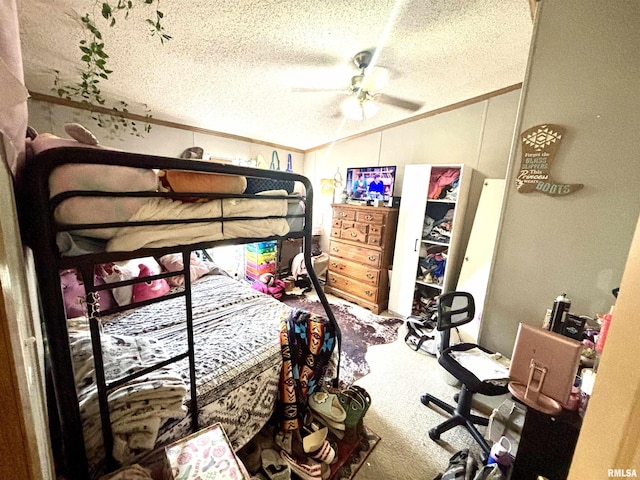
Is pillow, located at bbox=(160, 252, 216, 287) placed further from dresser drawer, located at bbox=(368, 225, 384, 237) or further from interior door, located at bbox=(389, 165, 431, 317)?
interior door, located at bbox=(389, 165, 431, 317)

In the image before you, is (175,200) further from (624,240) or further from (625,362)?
(624,240)

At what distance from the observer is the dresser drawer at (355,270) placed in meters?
3.44

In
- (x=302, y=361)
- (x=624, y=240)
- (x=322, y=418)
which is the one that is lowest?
(x=322, y=418)

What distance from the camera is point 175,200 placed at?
937mm

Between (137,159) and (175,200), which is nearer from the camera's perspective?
(137,159)

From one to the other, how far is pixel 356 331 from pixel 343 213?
1650mm

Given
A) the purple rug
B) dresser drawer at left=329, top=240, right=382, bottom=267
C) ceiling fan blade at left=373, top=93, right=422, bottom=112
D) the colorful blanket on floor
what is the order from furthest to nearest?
1. dresser drawer at left=329, top=240, right=382, bottom=267
2. ceiling fan blade at left=373, top=93, right=422, bottom=112
3. the purple rug
4. the colorful blanket on floor

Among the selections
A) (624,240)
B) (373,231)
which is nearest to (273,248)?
(373,231)

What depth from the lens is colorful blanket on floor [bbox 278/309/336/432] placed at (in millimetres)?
1450

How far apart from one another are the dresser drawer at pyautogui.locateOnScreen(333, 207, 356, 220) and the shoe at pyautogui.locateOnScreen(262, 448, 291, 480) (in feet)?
9.09

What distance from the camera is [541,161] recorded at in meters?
1.57

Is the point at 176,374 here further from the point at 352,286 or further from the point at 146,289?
the point at 352,286

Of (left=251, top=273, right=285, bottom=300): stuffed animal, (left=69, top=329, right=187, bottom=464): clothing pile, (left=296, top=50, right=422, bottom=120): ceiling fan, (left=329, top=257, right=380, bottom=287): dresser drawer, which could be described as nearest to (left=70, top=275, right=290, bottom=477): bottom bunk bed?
(left=69, top=329, right=187, bottom=464): clothing pile

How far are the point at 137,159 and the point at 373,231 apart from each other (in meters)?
2.88
